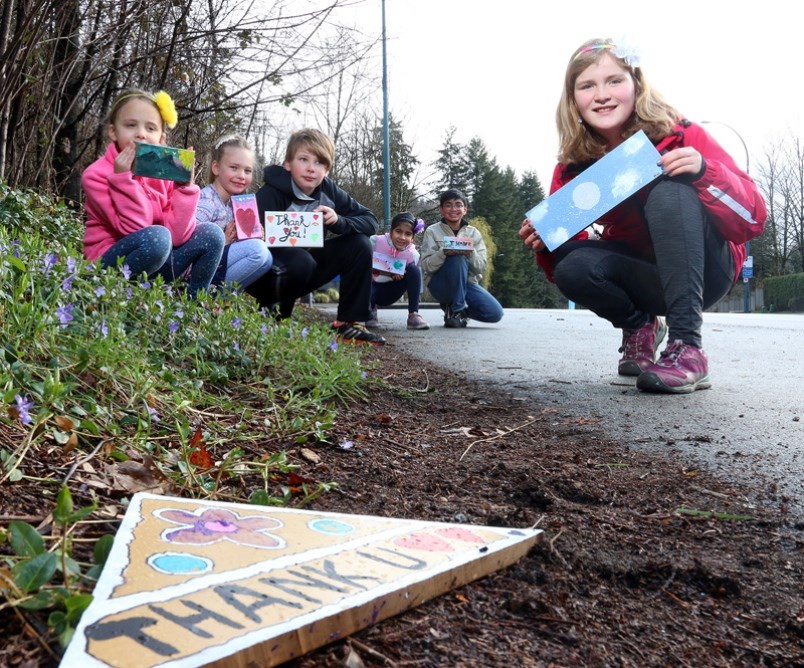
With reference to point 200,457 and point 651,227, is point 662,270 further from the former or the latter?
point 200,457

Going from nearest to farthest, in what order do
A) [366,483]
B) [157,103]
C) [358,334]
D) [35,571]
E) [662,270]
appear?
[35,571]
[366,483]
[662,270]
[157,103]
[358,334]

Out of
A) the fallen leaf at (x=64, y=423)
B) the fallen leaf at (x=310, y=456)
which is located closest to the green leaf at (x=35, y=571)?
the fallen leaf at (x=64, y=423)

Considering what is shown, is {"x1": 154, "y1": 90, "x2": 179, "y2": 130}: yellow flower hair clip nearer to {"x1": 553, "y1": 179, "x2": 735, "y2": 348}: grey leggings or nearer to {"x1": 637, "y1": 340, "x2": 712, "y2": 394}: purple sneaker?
{"x1": 553, "y1": 179, "x2": 735, "y2": 348}: grey leggings

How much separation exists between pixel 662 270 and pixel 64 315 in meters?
2.26

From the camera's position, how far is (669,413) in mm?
2631

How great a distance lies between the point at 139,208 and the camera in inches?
142

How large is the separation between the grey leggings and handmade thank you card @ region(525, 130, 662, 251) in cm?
13

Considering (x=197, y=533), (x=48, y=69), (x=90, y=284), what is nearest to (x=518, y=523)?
(x=197, y=533)

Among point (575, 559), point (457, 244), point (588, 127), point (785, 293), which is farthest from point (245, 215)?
point (785, 293)

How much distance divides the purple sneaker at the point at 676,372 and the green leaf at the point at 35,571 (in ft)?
8.05

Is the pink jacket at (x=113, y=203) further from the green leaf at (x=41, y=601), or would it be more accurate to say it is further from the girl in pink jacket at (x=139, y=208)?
the green leaf at (x=41, y=601)

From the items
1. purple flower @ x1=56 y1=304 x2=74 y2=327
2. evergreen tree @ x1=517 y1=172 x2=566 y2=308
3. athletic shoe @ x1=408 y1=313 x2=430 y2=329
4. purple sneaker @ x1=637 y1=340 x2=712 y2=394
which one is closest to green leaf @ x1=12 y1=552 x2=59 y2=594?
purple flower @ x1=56 y1=304 x2=74 y2=327

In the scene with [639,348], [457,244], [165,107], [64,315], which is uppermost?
[165,107]

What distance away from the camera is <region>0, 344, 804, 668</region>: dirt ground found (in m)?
1.00
